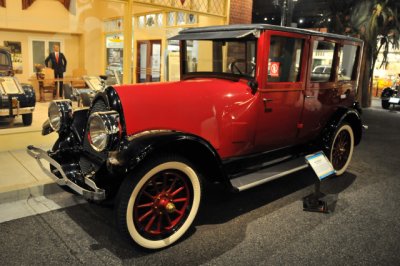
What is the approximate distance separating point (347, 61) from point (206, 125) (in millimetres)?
2371

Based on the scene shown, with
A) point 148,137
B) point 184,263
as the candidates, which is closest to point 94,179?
point 148,137

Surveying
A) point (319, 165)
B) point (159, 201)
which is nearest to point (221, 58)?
point (319, 165)

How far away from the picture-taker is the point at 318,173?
10.8 ft

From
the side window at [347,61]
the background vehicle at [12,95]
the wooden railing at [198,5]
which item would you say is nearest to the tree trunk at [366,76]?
the wooden railing at [198,5]

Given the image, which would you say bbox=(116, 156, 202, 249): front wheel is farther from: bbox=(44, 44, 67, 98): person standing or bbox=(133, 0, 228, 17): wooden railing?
bbox=(133, 0, 228, 17): wooden railing

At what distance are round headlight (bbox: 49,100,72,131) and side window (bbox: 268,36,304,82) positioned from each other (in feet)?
6.31

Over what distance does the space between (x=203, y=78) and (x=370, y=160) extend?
3242 mm

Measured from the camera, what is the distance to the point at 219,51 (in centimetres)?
373

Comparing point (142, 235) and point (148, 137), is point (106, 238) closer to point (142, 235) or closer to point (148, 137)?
point (142, 235)

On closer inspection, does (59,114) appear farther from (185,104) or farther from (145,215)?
(145,215)

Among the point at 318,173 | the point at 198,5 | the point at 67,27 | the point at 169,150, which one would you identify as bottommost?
the point at 318,173

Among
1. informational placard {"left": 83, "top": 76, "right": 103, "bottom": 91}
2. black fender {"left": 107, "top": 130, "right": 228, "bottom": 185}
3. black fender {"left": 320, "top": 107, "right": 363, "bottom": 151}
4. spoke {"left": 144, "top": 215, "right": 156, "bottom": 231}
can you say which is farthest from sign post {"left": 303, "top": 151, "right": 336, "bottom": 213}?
informational placard {"left": 83, "top": 76, "right": 103, "bottom": 91}

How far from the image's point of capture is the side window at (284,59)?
11.0ft

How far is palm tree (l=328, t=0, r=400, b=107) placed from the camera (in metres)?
10.5
